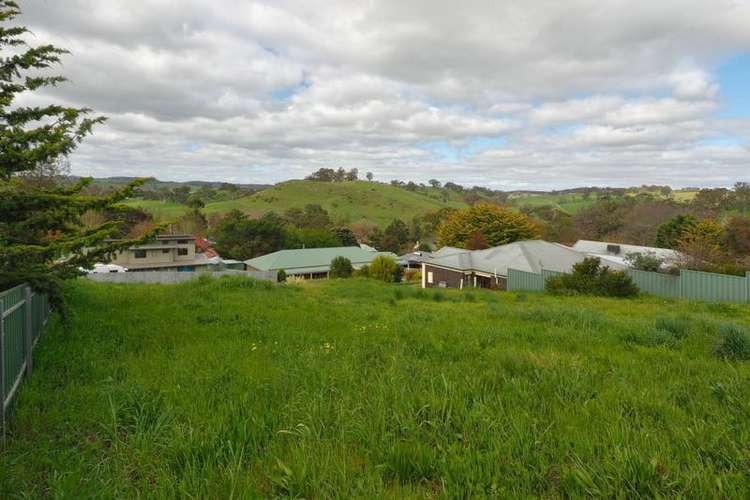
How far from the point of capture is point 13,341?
431 centimetres

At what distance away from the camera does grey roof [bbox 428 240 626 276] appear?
1062 inches

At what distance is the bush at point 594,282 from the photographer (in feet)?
53.1

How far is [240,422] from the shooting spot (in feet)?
10.4

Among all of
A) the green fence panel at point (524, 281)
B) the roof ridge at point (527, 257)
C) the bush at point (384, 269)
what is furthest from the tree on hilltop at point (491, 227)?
the green fence panel at point (524, 281)

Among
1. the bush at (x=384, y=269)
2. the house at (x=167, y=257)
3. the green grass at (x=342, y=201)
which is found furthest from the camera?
the green grass at (x=342, y=201)

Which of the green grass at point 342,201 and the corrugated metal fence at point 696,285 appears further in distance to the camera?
the green grass at point 342,201

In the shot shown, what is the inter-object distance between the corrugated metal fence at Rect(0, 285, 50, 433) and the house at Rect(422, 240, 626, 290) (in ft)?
77.8

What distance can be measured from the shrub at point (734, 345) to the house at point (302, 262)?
4102 cm

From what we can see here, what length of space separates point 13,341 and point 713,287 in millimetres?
19583

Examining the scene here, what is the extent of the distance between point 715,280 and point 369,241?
6234 centimetres

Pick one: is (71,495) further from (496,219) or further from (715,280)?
(496,219)

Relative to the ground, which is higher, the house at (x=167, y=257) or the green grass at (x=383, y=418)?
the green grass at (x=383, y=418)

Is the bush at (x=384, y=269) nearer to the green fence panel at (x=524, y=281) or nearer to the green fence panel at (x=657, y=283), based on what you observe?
the green fence panel at (x=524, y=281)

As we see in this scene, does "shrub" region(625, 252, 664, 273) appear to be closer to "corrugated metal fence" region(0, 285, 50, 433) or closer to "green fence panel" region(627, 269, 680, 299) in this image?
"green fence panel" region(627, 269, 680, 299)
